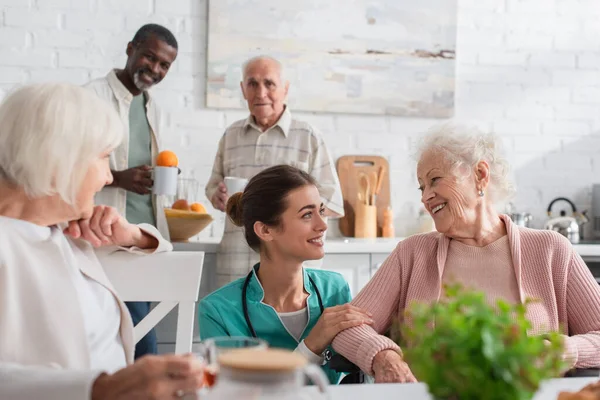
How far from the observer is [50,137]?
1.26 m

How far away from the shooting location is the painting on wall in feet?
12.8

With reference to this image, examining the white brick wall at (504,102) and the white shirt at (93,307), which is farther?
the white brick wall at (504,102)

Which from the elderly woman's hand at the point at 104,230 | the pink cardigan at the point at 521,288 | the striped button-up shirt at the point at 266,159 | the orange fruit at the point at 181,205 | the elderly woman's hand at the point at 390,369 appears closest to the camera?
the elderly woman's hand at the point at 104,230

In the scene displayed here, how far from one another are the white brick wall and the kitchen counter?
50 cm

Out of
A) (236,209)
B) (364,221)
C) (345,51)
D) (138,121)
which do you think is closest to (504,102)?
(345,51)

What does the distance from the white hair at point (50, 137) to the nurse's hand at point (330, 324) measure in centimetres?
79

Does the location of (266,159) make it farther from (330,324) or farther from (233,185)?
(330,324)

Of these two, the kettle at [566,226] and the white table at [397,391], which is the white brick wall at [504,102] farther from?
the white table at [397,391]

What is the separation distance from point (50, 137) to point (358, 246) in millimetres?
2354

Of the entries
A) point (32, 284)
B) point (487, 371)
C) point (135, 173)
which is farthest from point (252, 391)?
point (135, 173)

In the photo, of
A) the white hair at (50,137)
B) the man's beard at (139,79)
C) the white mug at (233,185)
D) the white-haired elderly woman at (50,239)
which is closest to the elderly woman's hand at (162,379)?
the white-haired elderly woman at (50,239)

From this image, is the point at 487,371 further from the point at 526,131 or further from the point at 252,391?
the point at 526,131

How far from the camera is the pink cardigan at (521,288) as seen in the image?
5.96 feet

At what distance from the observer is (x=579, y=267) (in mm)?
1967
